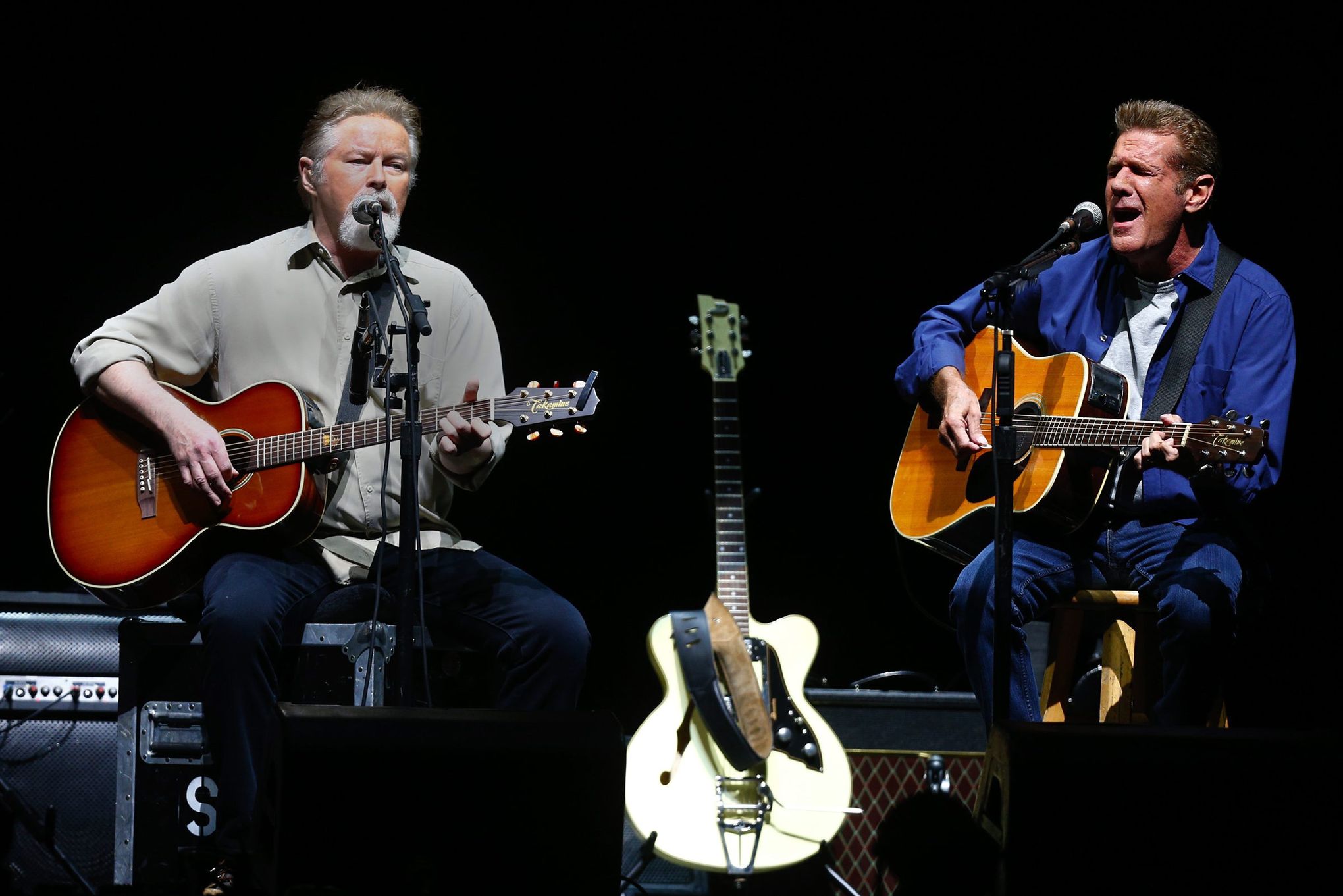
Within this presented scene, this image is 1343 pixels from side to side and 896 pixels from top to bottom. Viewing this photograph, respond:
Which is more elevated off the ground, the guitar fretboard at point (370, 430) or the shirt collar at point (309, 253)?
the shirt collar at point (309, 253)

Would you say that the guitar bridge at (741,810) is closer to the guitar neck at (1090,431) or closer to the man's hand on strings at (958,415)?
the man's hand on strings at (958,415)

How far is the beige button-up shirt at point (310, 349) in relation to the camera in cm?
366

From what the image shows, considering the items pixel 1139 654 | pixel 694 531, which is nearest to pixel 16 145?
pixel 694 531

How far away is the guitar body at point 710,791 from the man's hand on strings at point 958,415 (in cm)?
80

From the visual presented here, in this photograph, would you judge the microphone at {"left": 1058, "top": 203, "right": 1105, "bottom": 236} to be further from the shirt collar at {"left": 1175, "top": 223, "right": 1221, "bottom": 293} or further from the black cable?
the black cable

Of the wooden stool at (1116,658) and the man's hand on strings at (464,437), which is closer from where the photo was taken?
the man's hand on strings at (464,437)

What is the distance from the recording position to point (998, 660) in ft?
10.4

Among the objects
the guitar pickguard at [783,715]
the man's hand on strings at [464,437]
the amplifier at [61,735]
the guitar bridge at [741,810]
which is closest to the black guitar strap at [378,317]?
the man's hand on strings at [464,437]

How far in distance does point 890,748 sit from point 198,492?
203cm

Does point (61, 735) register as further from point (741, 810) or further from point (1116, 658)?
point (1116, 658)

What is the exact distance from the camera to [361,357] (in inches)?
127

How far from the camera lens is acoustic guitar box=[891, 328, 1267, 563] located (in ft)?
11.1

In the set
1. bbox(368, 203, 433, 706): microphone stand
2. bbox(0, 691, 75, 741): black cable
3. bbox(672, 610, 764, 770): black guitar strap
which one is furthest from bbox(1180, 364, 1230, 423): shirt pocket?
bbox(0, 691, 75, 741): black cable

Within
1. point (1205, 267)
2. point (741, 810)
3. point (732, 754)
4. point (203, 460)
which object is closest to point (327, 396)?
point (203, 460)
